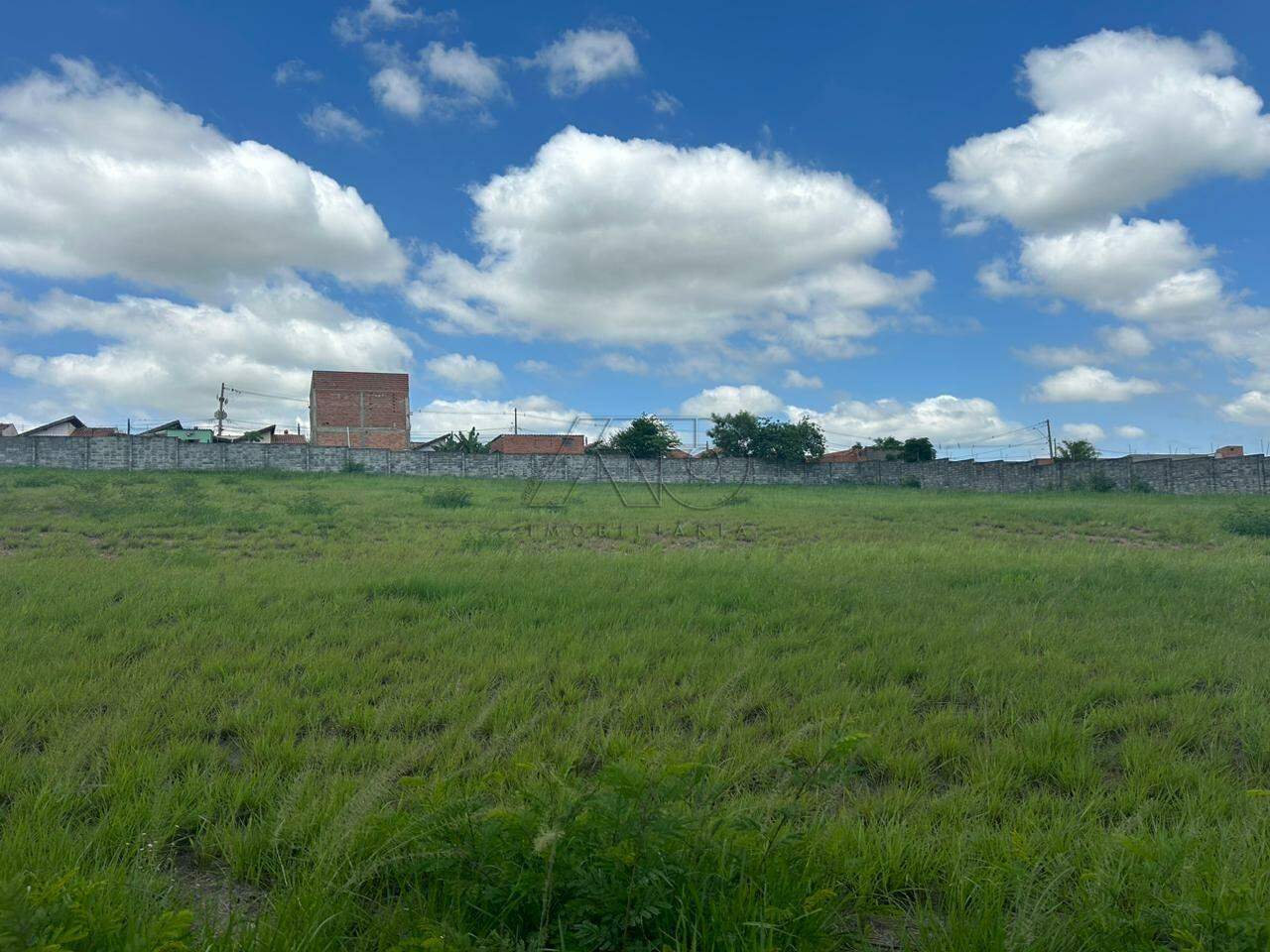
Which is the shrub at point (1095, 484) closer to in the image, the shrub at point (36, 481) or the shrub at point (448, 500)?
the shrub at point (448, 500)

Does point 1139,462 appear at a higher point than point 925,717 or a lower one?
higher

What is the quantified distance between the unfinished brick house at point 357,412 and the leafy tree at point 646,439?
18749mm

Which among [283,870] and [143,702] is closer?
[283,870]

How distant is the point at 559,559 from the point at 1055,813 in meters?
6.43

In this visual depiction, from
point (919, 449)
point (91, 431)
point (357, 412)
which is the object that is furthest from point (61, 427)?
point (919, 449)

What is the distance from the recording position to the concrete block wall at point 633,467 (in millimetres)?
27219

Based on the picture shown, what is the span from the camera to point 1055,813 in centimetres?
283

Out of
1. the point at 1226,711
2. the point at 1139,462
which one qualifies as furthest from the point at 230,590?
the point at 1139,462

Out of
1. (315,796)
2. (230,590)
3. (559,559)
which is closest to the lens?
(315,796)

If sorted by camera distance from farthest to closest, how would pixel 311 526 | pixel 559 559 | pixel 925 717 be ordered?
pixel 311 526 → pixel 559 559 → pixel 925 717

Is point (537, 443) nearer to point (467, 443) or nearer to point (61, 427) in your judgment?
point (467, 443)

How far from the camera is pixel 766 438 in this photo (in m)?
41.9

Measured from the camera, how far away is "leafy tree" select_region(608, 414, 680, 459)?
42997 mm

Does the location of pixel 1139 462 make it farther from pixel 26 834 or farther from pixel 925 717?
pixel 26 834
